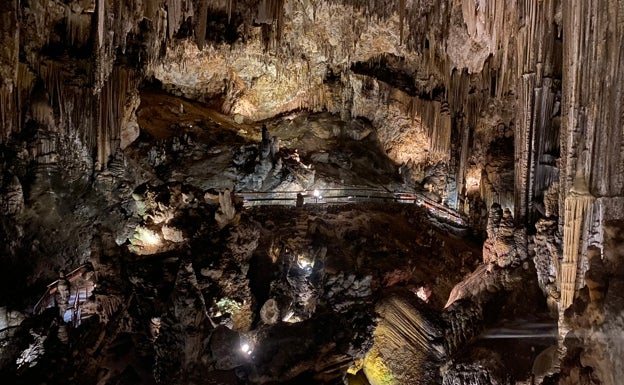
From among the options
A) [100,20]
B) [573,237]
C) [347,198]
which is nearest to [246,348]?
[573,237]

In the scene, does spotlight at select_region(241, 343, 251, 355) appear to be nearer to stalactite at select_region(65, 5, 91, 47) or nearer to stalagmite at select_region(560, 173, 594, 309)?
stalagmite at select_region(560, 173, 594, 309)

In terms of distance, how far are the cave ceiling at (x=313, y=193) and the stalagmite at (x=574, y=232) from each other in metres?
0.03

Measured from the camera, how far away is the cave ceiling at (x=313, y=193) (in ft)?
24.6

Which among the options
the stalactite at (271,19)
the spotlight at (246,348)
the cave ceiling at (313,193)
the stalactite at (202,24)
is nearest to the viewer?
the cave ceiling at (313,193)

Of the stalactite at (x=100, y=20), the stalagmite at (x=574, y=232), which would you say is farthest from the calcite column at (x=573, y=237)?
the stalactite at (x=100, y=20)

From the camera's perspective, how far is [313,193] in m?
17.1

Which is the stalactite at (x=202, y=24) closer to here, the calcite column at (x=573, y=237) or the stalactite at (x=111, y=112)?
the stalactite at (x=111, y=112)

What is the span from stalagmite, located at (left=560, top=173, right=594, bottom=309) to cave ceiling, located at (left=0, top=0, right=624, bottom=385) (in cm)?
3

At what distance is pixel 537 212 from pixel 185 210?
8464mm

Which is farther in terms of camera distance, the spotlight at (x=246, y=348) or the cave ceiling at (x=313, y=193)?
the spotlight at (x=246, y=348)

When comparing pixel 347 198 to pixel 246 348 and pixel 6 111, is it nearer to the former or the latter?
pixel 246 348

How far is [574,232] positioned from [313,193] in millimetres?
10566

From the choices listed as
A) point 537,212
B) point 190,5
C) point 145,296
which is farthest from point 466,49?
point 145,296

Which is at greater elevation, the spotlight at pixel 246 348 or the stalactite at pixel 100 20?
the stalactite at pixel 100 20
